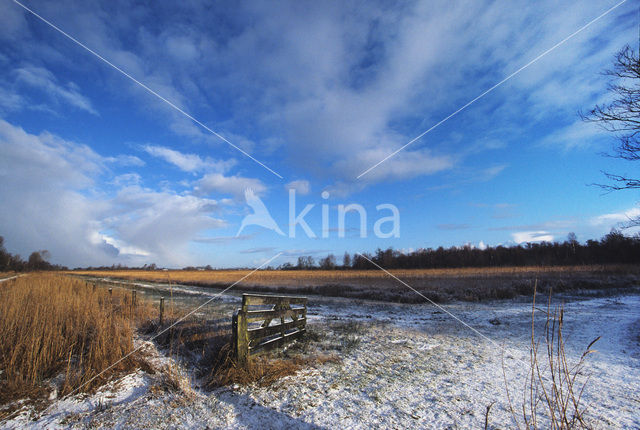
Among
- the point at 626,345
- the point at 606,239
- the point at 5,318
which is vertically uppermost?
the point at 606,239

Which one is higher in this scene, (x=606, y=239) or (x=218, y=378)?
(x=606, y=239)

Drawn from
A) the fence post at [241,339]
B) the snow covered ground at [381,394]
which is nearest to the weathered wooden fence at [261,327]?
the fence post at [241,339]

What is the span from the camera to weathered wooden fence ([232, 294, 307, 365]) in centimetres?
602

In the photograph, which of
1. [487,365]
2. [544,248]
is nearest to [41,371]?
[487,365]

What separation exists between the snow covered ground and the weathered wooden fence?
0.73m

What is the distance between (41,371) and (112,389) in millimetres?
1596

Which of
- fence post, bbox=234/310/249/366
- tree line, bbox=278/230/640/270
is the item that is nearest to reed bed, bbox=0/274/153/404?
fence post, bbox=234/310/249/366

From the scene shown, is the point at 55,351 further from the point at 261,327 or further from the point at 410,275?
the point at 410,275

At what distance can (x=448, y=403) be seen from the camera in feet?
15.9

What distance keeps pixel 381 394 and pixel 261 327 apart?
3050 mm

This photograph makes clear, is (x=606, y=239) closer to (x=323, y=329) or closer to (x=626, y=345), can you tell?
(x=626, y=345)

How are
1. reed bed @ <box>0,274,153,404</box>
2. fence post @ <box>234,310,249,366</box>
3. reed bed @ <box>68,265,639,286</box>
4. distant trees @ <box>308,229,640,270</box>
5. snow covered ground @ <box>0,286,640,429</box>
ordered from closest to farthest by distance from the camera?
snow covered ground @ <box>0,286,640,429</box> < reed bed @ <box>0,274,153,404</box> < fence post @ <box>234,310,249,366</box> < reed bed @ <box>68,265,639,286</box> < distant trees @ <box>308,229,640,270</box>

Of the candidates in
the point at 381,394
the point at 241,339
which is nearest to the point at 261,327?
the point at 241,339

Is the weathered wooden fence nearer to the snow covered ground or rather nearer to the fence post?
the fence post
